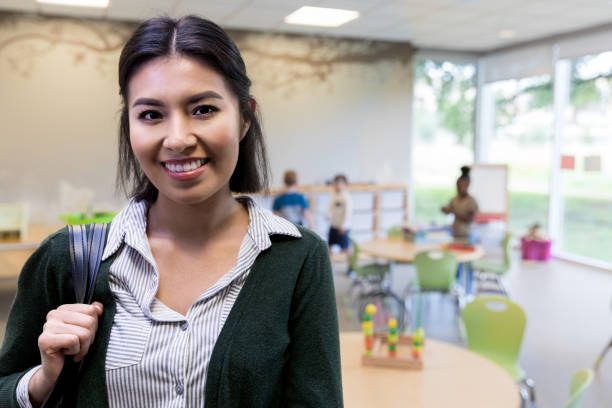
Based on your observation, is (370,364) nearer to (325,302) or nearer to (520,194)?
(325,302)

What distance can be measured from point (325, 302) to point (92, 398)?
386 mm

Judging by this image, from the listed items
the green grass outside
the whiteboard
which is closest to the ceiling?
the whiteboard

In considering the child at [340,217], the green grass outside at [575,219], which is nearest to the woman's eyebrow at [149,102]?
the child at [340,217]

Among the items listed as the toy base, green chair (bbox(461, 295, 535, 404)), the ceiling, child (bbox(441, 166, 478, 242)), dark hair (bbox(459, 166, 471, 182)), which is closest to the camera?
the ceiling

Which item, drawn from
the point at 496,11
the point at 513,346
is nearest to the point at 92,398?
the point at 513,346

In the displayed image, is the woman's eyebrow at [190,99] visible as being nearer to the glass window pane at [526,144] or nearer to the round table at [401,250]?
Answer: the round table at [401,250]

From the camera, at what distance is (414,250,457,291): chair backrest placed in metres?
4.05

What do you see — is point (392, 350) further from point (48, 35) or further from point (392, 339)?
point (48, 35)

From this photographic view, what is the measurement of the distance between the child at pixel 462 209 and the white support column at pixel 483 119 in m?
4.00

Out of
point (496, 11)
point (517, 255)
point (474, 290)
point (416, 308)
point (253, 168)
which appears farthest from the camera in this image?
point (517, 255)

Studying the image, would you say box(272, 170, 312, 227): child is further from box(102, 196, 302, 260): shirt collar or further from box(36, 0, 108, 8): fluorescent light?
box(102, 196, 302, 260): shirt collar

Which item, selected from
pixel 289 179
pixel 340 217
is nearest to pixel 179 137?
pixel 289 179

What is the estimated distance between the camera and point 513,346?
257 cm

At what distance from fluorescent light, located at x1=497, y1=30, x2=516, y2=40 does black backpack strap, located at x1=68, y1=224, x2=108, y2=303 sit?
5.24 metres
